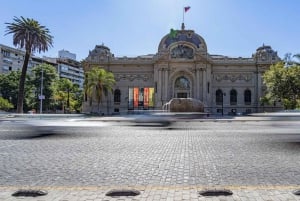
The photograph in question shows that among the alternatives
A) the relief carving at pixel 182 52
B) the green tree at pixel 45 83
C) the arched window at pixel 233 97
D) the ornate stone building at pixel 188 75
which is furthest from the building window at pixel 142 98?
the green tree at pixel 45 83

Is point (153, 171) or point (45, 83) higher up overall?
point (45, 83)

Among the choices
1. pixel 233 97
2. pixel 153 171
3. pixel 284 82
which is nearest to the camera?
pixel 153 171

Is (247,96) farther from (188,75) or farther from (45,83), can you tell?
(45,83)

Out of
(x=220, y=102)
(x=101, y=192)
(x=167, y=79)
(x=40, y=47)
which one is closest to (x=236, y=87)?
(x=220, y=102)

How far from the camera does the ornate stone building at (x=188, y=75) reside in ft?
239

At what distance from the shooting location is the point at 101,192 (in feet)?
18.0

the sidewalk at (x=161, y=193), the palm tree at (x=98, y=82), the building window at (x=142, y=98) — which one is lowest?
the sidewalk at (x=161, y=193)

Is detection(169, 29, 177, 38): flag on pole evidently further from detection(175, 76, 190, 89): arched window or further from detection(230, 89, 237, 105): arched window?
detection(230, 89, 237, 105): arched window

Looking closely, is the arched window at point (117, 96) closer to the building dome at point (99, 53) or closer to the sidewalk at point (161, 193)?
the building dome at point (99, 53)

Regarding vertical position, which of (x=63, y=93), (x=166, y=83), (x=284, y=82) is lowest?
(x=284, y=82)

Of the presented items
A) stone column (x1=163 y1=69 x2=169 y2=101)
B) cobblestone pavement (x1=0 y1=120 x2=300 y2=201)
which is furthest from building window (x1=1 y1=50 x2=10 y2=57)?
cobblestone pavement (x1=0 y1=120 x2=300 y2=201)

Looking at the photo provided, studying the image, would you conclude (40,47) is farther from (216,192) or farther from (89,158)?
(216,192)

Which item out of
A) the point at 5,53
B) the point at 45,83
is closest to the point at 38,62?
the point at 5,53

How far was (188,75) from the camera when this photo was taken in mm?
74438
